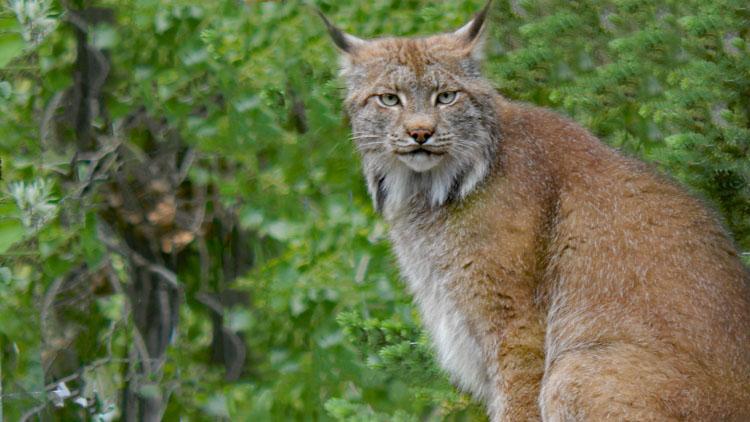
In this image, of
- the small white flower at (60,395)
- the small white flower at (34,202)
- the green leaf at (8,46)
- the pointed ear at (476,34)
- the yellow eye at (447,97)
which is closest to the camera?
the yellow eye at (447,97)

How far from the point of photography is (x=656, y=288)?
5.05 meters

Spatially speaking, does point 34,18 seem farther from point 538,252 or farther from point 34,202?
point 538,252

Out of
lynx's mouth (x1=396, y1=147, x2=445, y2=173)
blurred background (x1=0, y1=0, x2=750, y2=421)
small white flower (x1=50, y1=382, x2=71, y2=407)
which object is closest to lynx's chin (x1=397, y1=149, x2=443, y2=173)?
lynx's mouth (x1=396, y1=147, x2=445, y2=173)

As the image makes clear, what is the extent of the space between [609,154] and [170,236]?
377cm

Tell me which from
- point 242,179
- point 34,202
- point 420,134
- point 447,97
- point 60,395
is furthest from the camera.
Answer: point 60,395

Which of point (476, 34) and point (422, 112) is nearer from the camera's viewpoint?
point (422, 112)

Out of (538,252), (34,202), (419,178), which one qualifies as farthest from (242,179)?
(538,252)

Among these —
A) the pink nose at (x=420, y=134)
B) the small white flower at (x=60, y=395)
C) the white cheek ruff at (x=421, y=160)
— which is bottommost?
the small white flower at (x=60, y=395)

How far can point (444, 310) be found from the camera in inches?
216

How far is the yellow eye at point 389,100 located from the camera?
548 centimetres

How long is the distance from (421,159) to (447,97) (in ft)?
0.97

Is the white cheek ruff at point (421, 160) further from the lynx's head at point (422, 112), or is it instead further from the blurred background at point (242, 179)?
the blurred background at point (242, 179)

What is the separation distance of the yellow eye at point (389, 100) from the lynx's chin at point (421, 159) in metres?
0.23

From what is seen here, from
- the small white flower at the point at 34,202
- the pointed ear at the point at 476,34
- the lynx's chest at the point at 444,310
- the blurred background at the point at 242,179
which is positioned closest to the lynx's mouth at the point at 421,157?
the lynx's chest at the point at 444,310
